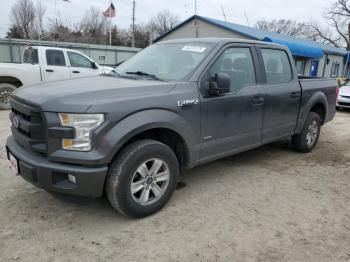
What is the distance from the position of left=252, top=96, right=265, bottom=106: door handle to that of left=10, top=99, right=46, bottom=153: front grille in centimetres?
260

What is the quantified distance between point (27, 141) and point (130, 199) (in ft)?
3.58

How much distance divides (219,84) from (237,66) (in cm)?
79

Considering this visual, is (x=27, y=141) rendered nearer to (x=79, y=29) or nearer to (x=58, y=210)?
(x=58, y=210)

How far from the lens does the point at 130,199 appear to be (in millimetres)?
3082

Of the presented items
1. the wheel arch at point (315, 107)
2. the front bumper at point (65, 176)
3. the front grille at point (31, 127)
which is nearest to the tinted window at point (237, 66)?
the wheel arch at point (315, 107)

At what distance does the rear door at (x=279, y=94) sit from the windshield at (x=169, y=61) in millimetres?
1114

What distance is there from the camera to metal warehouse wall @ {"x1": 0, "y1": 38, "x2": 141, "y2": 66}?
1764 centimetres

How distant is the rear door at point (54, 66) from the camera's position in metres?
9.63

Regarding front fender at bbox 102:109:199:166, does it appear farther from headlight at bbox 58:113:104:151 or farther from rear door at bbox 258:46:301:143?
rear door at bbox 258:46:301:143

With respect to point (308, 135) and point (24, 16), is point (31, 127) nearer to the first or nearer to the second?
point (308, 135)

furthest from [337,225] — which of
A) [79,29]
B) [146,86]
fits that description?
[79,29]

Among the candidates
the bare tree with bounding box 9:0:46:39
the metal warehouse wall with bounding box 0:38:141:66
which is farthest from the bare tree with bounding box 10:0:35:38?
the metal warehouse wall with bounding box 0:38:141:66

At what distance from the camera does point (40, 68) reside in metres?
9.55

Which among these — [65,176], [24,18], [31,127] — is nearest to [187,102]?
[65,176]
